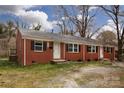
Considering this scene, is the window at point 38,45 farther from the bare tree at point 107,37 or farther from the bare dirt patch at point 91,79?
the bare tree at point 107,37

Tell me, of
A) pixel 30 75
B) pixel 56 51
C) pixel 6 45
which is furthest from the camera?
pixel 6 45

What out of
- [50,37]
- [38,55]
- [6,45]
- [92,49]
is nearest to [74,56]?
[92,49]

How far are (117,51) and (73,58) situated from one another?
4.32m

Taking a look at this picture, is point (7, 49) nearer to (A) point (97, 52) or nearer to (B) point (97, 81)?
(A) point (97, 52)

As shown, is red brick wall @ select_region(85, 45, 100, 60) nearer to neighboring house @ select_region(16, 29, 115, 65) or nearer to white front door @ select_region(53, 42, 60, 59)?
neighboring house @ select_region(16, 29, 115, 65)

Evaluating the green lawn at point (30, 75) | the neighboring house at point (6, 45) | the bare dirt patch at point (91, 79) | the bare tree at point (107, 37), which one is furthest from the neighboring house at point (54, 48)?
the neighboring house at point (6, 45)

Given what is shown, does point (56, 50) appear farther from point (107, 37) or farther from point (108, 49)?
point (108, 49)

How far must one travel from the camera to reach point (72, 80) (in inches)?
403

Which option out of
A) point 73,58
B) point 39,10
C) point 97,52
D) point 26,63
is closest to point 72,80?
point 26,63

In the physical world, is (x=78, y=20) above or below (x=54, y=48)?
above

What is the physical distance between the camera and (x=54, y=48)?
50.9 feet

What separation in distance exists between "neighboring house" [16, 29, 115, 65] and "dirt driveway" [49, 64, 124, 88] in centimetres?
294

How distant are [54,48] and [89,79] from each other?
18.1ft

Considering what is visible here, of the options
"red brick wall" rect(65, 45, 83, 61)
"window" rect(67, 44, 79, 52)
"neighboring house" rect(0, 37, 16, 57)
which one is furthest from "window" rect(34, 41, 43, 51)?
"neighboring house" rect(0, 37, 16, 57)
